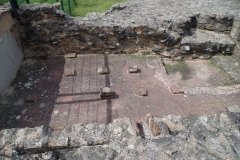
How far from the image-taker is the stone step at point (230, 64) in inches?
207

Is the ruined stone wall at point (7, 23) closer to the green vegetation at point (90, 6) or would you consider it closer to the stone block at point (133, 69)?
the stone block at point (133, 69)

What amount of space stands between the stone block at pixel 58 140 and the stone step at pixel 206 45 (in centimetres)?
430

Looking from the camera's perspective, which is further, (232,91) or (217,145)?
(232,91)

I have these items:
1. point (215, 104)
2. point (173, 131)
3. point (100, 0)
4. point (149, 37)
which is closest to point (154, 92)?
point (215, 104)

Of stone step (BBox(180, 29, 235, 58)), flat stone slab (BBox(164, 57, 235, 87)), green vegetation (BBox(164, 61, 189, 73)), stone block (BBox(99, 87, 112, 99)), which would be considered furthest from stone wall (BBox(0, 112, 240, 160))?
stone step (BBox(180, 29, 235, 58))

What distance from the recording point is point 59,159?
7.97ft

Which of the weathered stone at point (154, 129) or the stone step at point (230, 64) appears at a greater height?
the weathered stone at point (154, 129)

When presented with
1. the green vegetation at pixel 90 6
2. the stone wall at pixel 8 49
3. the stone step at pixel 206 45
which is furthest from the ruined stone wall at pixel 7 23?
the stone step at pixel 206 45

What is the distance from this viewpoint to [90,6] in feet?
30.6

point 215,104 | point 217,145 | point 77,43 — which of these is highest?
point 217,145

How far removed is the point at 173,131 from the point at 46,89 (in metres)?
3.24

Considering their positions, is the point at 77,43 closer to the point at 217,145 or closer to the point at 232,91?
the point at 232,91

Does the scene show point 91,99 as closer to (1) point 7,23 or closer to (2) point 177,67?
(2) point 177,67

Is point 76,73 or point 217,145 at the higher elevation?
point 217,145
